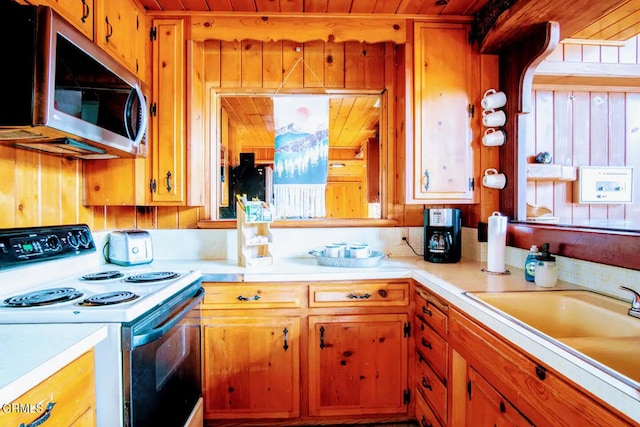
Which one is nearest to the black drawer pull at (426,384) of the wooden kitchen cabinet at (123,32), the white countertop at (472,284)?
the white countertop at (472,284)

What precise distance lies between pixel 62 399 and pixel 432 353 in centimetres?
138

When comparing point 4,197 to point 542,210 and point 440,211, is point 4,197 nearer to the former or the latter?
point 440,211

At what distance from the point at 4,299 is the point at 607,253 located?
2173mm

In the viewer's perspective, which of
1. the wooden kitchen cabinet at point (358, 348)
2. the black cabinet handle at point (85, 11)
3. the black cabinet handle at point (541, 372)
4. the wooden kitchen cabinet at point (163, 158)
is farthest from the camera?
the wooden kitchen cabinet at point (163, 158)

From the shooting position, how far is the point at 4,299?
1179 mm

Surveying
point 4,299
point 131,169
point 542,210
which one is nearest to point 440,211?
point 542,210

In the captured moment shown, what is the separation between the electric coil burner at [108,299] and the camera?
3.67 feet

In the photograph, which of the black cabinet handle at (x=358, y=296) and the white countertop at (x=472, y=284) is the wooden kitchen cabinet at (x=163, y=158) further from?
the black cabinet handle at (x=358, y=296)

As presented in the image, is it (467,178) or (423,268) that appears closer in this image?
(423,268)

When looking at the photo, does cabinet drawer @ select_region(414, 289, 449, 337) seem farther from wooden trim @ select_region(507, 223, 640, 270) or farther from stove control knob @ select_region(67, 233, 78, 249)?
stove control knob @ select_region(67, 233, 78, 249)

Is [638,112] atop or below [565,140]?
atop

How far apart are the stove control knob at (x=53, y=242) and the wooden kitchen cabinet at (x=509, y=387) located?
1.72 meters

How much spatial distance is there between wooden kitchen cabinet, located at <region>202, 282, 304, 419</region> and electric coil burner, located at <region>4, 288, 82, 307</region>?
1.97ft

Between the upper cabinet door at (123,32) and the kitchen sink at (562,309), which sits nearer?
the kitchen sink at (562,309)
